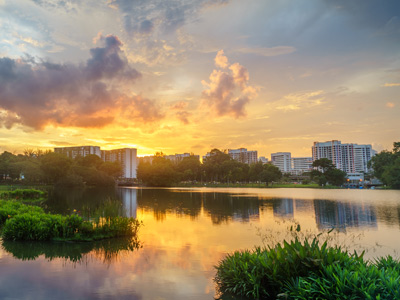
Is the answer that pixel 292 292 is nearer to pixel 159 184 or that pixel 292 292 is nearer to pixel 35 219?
pixel 35 219

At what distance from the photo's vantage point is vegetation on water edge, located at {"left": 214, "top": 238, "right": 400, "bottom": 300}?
5.09 meters

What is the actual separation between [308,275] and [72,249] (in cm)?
922

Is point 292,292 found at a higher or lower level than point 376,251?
higher

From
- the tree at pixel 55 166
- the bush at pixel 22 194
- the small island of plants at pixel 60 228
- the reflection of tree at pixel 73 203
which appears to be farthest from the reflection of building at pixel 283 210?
the tree at pixel 55 166

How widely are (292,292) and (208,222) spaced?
13502mm

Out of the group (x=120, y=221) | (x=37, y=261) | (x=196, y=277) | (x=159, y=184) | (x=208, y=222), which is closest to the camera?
(x=196, y=277)

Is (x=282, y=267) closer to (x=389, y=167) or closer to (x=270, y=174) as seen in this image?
(x=389, y=167)

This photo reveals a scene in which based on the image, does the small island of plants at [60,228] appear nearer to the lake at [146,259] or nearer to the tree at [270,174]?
the lake at [146,259]

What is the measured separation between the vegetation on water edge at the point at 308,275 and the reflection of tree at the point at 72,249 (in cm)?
500

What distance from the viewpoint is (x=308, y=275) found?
620 cm

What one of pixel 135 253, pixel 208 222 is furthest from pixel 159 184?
pixel 135 253

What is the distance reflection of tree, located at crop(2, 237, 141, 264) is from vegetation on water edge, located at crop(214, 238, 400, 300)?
5.00m

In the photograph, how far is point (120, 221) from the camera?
1408cm

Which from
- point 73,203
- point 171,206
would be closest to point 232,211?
point 171,206
